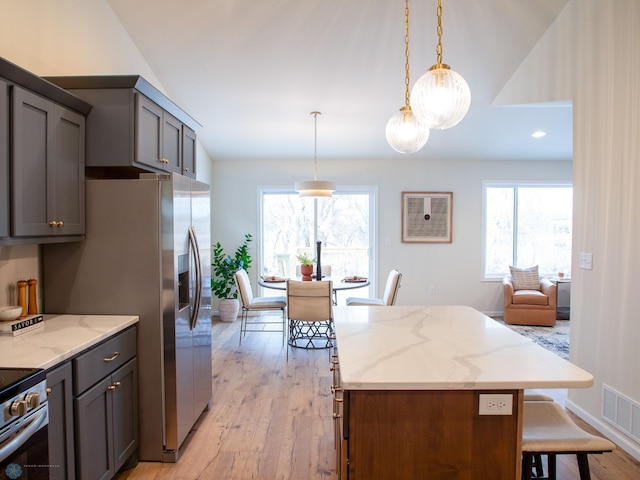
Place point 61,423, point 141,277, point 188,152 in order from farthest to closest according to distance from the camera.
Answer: point 188,152 → point 141,277 → point 61,423

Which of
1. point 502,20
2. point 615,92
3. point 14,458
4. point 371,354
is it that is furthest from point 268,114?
point 14,458

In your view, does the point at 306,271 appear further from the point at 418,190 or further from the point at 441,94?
the point at 441,94

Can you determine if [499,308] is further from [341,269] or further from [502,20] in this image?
[502,20]

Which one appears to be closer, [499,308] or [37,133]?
[37,133]

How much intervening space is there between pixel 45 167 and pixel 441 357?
2.07 metres

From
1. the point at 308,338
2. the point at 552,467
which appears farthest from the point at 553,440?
the point at 308,338

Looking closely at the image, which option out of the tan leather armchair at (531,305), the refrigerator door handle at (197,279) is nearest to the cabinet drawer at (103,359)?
the refrigerator door handle at (197,279)

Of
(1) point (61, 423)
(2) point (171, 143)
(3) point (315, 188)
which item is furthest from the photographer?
(3) point (315, 188)

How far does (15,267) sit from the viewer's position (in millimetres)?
2184

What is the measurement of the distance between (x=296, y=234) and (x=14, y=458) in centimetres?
500

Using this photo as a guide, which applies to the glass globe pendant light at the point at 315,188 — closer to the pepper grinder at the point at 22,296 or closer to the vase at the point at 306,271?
the vase at the point at 306,271

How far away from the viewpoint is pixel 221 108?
4.54 metres

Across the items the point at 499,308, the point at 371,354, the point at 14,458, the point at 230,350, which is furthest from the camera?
the point at 499,308

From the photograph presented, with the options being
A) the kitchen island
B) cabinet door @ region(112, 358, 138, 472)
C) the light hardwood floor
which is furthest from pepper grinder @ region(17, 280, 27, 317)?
the kitchen island
